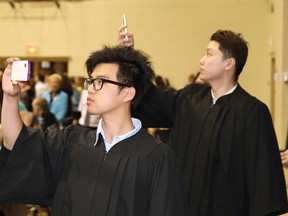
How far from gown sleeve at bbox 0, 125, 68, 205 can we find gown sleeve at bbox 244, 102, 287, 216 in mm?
1431

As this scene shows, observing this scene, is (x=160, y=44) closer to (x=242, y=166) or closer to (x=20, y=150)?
(x=242, y=166)

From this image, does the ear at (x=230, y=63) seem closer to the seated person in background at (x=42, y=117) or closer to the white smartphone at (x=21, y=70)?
the white smartphone at (x=21, y=70)

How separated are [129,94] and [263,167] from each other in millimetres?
1346

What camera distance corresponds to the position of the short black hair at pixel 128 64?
229cm

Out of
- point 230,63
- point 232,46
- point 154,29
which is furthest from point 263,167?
point 154,29

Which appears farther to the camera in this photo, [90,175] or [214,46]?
[214,46]

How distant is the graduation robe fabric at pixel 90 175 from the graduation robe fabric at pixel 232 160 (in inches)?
45.0

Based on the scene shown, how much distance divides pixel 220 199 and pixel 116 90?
138 cm

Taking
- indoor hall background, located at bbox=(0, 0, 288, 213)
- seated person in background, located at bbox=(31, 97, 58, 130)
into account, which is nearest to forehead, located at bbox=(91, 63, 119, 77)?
seated person in background, located at bbox=(31, 97, 58, 130)

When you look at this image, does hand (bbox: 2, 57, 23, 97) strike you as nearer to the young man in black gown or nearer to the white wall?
the young man in black gown

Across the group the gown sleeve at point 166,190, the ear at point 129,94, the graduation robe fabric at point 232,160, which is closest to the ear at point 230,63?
the graduation robe fabric at point 232,160

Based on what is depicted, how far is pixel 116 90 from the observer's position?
2.24 m

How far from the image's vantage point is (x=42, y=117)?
655cm

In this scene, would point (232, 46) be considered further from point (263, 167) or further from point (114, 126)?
point (114, 126)
